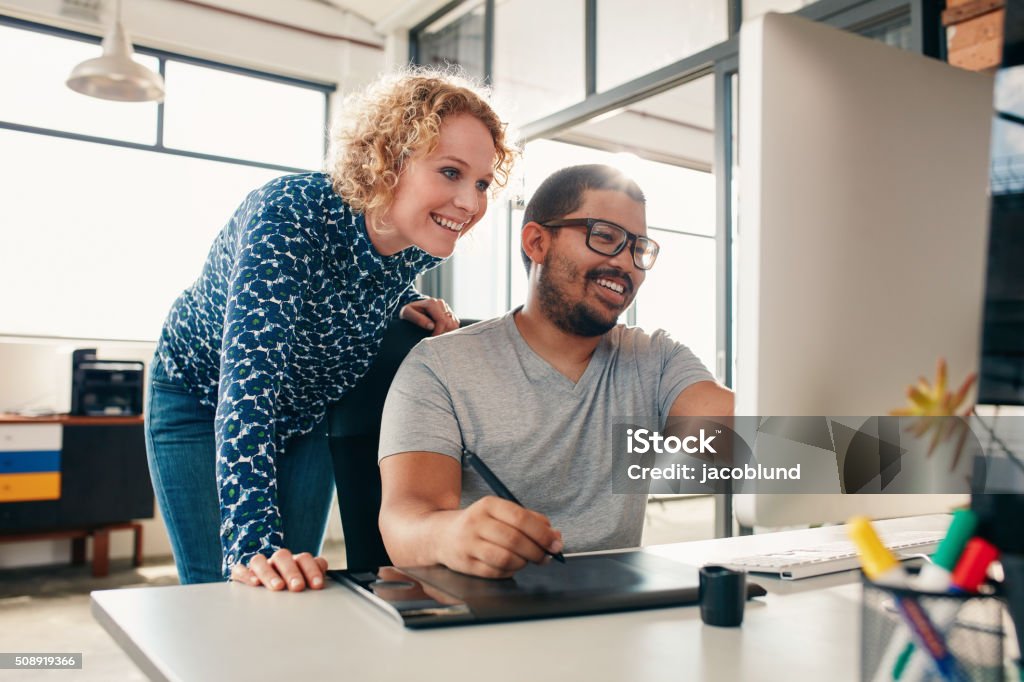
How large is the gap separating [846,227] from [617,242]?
0.86m

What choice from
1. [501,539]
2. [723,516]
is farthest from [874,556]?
[723,516]

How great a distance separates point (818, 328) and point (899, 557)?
60cm

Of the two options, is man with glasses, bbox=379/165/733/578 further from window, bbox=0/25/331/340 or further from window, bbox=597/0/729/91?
window, bbox=0/25/331/340

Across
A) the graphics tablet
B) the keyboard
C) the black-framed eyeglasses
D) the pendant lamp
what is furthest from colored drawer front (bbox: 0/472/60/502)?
the keyboard

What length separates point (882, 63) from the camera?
605 mm

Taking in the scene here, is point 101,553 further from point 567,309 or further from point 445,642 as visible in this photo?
point 445,642

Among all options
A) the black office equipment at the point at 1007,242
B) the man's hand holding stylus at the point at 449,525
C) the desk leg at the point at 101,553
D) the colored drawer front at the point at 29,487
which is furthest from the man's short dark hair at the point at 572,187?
the desk leg at the point at 101,553

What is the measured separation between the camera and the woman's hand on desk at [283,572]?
0.87 m

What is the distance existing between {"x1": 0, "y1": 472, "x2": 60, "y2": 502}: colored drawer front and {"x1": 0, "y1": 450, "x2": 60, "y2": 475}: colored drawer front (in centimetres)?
2

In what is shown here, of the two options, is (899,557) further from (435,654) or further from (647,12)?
(647,12)

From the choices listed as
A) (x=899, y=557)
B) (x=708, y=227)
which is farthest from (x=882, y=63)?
(x=708, y=227)

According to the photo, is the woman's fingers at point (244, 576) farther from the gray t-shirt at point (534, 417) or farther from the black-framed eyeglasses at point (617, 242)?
the black-framed eyeglasses at point (617, 242)

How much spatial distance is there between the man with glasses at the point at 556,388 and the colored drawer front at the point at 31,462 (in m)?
3.24

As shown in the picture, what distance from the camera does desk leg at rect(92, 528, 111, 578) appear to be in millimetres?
4105
